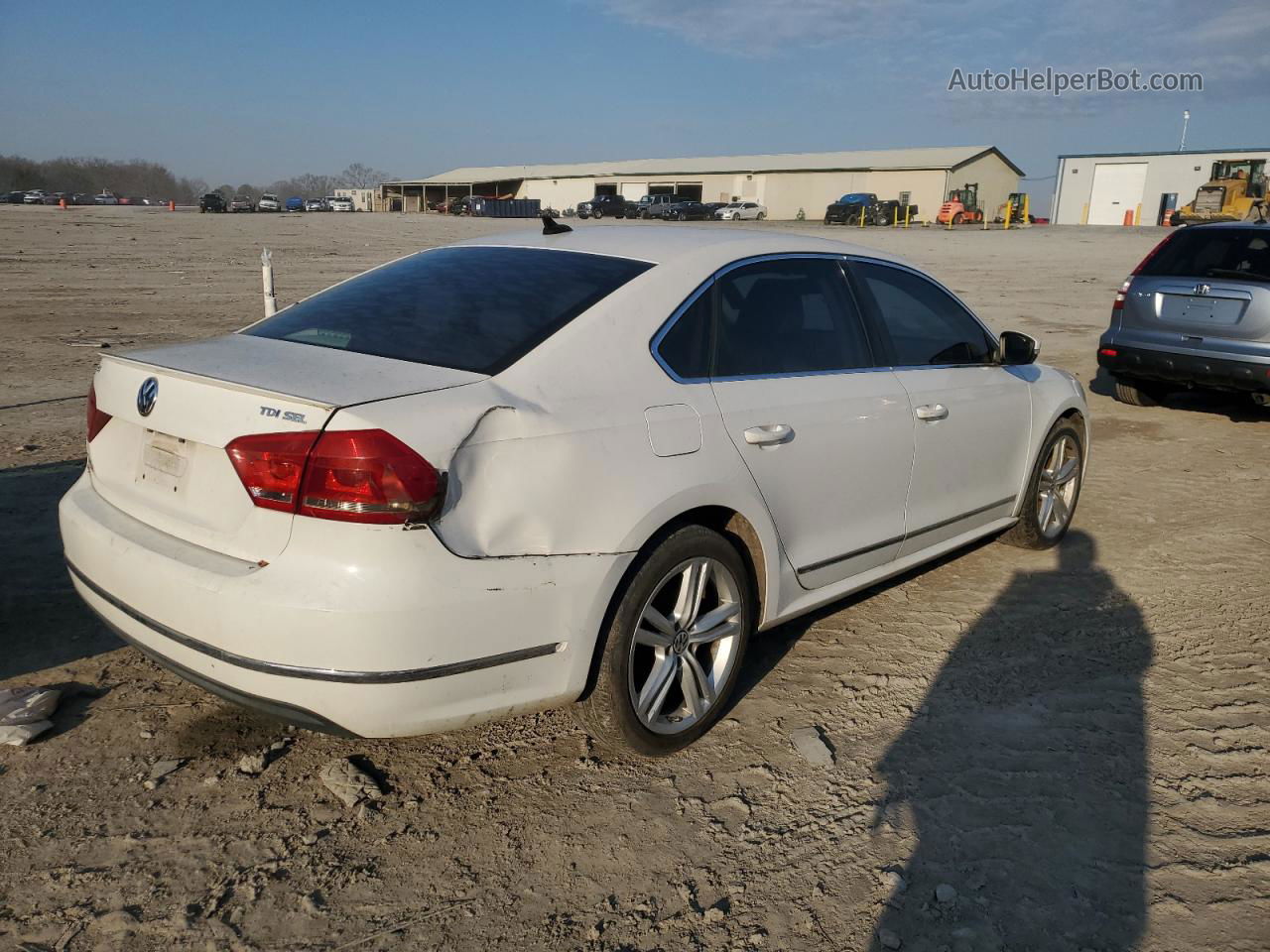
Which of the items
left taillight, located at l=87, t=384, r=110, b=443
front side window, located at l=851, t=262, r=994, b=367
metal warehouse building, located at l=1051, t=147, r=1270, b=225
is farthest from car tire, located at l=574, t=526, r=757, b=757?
metal warehouse building, located at l=1051, t=147, r=1270, b=225

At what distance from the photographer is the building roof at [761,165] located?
238 feet

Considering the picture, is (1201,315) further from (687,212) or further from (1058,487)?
(687,212)

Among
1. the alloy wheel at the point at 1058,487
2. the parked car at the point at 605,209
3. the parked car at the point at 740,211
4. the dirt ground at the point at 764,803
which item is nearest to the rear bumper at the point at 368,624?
the dirt ground at the point at 764,803

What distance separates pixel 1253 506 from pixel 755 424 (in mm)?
4734

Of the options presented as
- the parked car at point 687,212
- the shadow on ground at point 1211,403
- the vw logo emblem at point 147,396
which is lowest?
the shadow on ground at point 1211,403

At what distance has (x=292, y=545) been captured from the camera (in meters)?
2.52

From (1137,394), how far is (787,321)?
737 centimetres

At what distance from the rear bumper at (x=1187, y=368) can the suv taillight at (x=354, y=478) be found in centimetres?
767

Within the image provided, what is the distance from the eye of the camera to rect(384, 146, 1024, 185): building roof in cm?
7244

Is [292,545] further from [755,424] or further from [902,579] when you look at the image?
[902,579]

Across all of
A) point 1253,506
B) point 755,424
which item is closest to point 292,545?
point 755,424

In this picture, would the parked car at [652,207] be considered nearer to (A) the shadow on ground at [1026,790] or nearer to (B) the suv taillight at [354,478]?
(A) the shadow on ground at [1026,790]

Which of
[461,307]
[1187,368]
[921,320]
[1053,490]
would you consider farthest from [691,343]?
[1187,368]

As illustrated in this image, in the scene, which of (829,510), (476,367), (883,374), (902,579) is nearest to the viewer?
(476,367)
